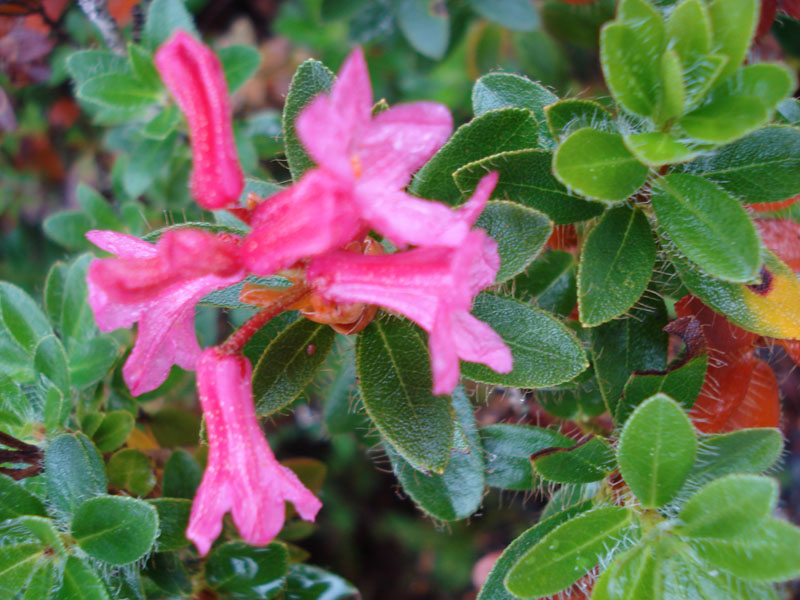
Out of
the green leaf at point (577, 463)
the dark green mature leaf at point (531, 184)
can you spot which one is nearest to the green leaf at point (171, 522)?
the green leaf at point (577, 463)

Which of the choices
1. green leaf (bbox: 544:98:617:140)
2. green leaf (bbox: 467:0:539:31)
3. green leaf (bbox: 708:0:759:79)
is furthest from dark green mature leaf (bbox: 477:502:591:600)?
green leaf (bbox: 467:0:539:31)

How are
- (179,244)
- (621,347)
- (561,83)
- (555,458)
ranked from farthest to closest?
(561,83) < (621,347) < (555,458) < (179,244)

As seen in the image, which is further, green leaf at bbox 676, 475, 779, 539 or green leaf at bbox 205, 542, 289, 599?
green leaf at bbox 205, 542, 289, 599

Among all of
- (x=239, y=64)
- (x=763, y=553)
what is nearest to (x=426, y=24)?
(x=239, y=64)

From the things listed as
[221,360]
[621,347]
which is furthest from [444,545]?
[221,360]

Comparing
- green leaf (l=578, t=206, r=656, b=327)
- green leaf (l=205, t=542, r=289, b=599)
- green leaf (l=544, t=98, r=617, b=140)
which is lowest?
green leaf (l=205, t=542, r=289, b=599)

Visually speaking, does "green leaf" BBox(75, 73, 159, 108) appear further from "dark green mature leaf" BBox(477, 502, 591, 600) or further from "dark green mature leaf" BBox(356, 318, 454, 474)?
"dark green mature leaf" BBox(477, 502, 591, 600)

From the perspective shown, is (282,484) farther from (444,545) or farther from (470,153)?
(444,545)
